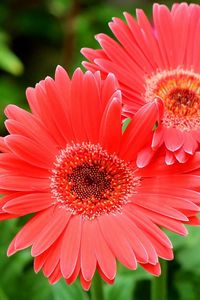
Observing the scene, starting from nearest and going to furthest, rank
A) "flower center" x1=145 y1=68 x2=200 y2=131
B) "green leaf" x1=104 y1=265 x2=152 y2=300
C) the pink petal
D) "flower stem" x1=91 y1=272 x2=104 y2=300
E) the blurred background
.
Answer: the pink petal < "flower stem" x1=91 y1=272 x2=104 y2=300 < "flower center" x1=145 y1=68 x2=200 y2=131 < "green leaf" x1=104 y1=265 x2=152 y2=300 < the blurred background

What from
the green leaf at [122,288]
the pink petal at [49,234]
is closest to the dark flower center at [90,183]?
the pink petal at [49,234]

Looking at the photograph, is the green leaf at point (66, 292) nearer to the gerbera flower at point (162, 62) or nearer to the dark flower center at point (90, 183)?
the dark flower center at point (90, 183)

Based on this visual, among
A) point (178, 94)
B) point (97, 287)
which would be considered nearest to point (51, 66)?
point (178, 94)

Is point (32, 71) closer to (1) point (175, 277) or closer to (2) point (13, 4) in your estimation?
(2) point (13, 4)

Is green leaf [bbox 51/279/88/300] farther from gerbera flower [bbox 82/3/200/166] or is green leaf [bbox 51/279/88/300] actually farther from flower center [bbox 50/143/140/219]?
gerbera flower [bbox 82/3/200/166]

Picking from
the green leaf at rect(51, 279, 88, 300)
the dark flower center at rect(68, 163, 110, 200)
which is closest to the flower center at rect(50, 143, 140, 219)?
the dark flower center at rect(68, 163, 110, 200)

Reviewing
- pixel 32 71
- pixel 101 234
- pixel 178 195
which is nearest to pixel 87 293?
pixel 101 234

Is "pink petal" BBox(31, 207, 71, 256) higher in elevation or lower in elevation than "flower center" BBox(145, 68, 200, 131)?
lower
